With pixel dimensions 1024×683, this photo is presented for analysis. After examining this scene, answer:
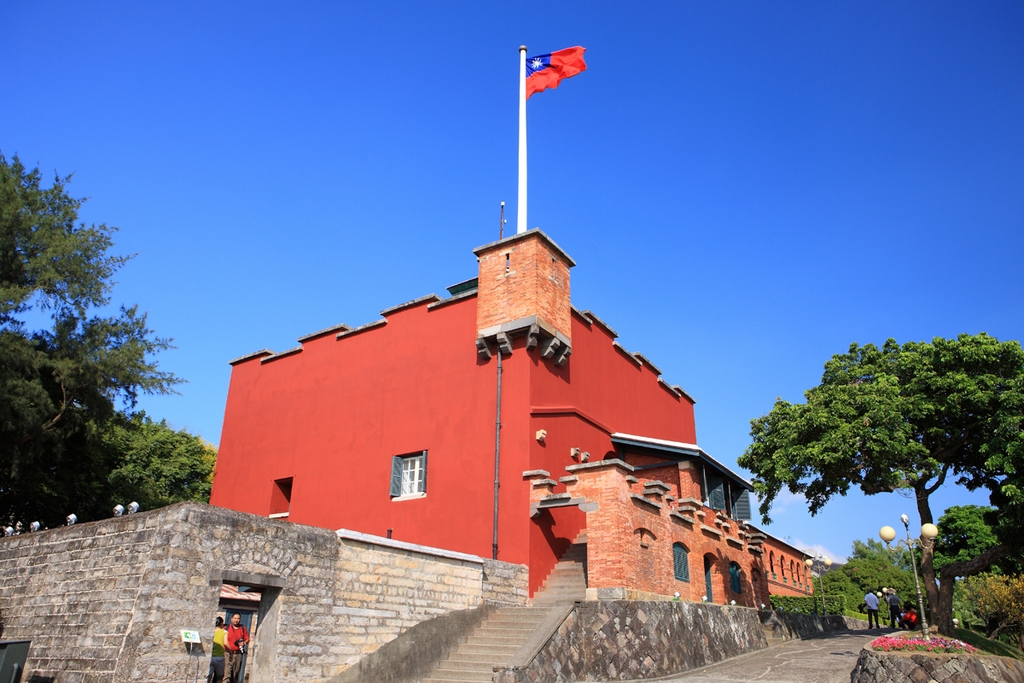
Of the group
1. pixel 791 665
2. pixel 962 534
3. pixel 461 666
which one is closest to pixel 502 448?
pixel 461 666

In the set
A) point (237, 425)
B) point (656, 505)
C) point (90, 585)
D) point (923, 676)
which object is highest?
point (237, 425)

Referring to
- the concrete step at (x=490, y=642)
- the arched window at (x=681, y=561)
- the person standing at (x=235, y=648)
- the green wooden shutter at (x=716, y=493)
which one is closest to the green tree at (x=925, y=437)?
the green wooden shutter at (x=716, y=493)

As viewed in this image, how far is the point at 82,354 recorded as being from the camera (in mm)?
17672

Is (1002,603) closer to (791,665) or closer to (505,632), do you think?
(791,665)

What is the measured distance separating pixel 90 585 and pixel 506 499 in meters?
7.98

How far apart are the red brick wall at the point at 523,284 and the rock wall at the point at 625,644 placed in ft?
22.3

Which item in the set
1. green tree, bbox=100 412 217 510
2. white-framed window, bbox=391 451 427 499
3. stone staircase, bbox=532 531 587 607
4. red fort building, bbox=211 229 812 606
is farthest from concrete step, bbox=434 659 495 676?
green tree, bbox=100 412 217 510

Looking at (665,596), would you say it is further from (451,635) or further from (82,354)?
(82,354)

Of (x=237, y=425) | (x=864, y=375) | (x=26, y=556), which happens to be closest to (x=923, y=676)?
(x=864, y=375)

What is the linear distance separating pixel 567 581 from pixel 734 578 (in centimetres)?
657

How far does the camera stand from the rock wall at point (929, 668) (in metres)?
9.91

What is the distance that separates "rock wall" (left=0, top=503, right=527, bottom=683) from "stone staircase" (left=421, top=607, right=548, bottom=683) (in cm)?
85

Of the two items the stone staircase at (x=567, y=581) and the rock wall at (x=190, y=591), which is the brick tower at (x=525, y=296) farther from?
the rock wall at (x=190, y=591)

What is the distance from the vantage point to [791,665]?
1328 cm
